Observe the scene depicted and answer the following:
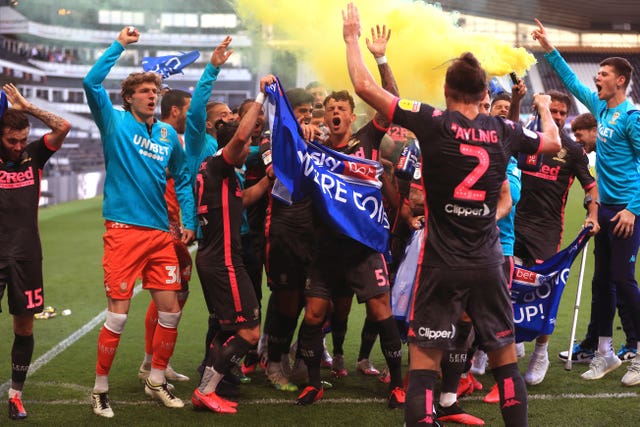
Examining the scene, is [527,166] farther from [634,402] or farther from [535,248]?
[634,402]

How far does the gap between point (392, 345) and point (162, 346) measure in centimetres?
159

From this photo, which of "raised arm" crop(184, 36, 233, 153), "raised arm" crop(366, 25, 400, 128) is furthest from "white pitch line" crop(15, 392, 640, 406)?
"raised arm" crop(366, 25, 400, 128)

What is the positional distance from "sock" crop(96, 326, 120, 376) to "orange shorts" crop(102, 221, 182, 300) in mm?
261

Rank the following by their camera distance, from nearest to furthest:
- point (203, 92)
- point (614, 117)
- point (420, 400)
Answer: point (420, 400) → point (203, 92) → point (614, 117)

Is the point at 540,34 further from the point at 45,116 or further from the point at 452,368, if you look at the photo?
the point at 45,116

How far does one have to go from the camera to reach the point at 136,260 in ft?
17.6

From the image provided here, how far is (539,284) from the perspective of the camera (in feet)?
19.3

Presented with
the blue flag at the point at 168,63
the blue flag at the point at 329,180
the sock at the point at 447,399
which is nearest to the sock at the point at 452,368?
the sock at the point at 447,399

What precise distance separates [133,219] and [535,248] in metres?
3.09

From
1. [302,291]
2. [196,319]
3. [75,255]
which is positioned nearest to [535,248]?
[302,291]

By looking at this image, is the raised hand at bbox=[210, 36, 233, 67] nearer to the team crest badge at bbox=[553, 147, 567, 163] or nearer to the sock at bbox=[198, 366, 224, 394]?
the sock at bbox=[198, 366, 224, 394]

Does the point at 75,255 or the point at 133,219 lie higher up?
the point at 133,219

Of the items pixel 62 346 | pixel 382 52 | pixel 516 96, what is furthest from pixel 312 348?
pixel 62 346

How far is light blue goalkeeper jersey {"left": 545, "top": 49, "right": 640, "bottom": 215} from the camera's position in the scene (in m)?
6.17
